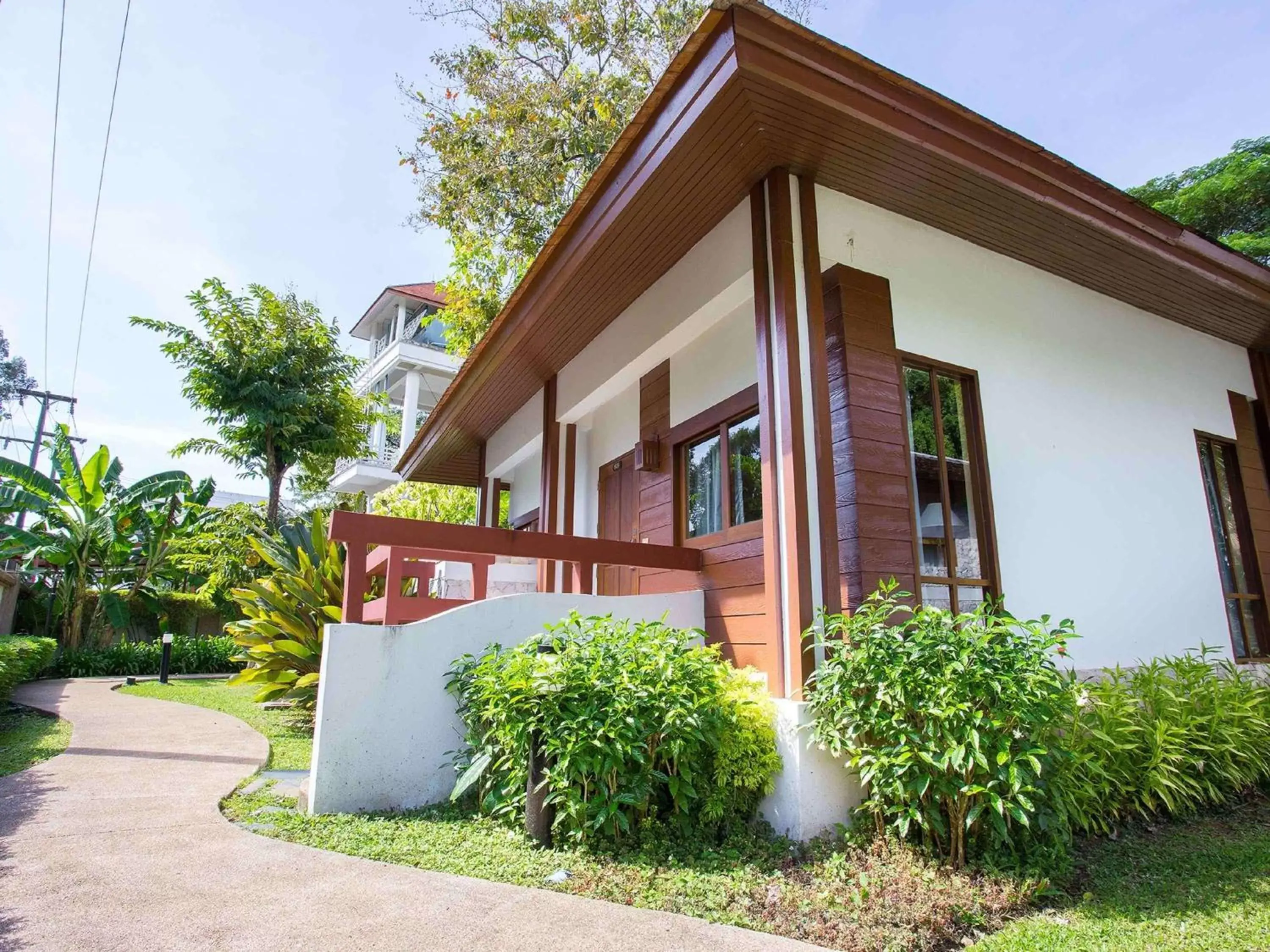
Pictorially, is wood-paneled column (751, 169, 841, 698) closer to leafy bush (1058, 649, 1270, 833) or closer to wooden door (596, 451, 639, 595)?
leafy bush (1058, 649, 1270, 833)

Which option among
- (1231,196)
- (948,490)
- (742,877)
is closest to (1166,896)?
→ (742,877)

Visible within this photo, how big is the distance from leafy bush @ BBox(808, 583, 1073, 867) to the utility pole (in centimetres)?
3212

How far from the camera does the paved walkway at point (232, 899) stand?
271cm

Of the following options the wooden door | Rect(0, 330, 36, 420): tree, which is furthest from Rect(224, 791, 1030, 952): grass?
Rect(0, 330, 36, 420): tree

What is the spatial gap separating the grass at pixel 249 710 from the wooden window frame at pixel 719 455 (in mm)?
3680

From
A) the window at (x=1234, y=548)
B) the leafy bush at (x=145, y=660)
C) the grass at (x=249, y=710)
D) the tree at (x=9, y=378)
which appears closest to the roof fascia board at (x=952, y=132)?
the window at (x=1234, y=548)

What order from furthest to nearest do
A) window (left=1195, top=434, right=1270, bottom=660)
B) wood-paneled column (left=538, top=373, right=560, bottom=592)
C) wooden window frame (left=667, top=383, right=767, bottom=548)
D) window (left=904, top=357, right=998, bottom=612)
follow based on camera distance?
1. wood-paneled column (left=538, top=373, right=560, bottom=592)
2. window (left=1195, top=434, right=1270, bottom=660)
3. wooden window frame (left=667, top=383, right=767, bottom=548)
4. window (left=904, top=357, right=998, bottom=612)

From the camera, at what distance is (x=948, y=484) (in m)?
5.26

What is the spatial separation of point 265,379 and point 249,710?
10.2m

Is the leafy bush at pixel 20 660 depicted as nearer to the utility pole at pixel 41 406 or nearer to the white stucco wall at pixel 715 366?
the white stucco wall at pixel 715 366

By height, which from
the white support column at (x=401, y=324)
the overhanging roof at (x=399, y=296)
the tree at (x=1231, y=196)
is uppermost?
the overhanging roof at (x=399, y=296)

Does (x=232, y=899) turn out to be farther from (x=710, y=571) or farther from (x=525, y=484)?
(x=525, y=484)

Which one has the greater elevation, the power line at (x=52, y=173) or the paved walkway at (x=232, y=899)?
the power line at (x=52, y=173)

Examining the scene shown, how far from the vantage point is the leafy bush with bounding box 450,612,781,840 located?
3.68m
